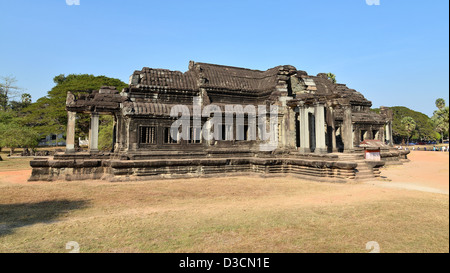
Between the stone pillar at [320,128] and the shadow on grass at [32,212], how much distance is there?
505 inches

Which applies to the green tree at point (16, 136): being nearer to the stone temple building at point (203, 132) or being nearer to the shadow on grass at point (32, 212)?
the stone temple building at point (203, 132)

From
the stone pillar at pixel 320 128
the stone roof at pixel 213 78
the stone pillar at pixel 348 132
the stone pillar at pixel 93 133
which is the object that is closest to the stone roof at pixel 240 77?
the stone roof at pixel 213 78

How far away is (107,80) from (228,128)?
33.2 metres

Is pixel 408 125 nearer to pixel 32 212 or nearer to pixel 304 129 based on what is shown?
pixel 304 129

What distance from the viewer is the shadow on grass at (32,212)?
659 cm

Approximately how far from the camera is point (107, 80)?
43.6 m

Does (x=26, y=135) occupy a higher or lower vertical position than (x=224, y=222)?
higher

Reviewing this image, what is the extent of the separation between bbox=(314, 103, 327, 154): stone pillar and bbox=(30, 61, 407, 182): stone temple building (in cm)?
6

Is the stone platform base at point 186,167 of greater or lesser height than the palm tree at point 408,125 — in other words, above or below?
below

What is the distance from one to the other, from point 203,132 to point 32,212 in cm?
1104

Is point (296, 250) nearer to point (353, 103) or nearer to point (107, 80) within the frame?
point (353, 103)

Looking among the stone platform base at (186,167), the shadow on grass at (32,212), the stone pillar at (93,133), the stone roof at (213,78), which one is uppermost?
the stone roof at (213,78)

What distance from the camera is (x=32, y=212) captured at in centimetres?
774
